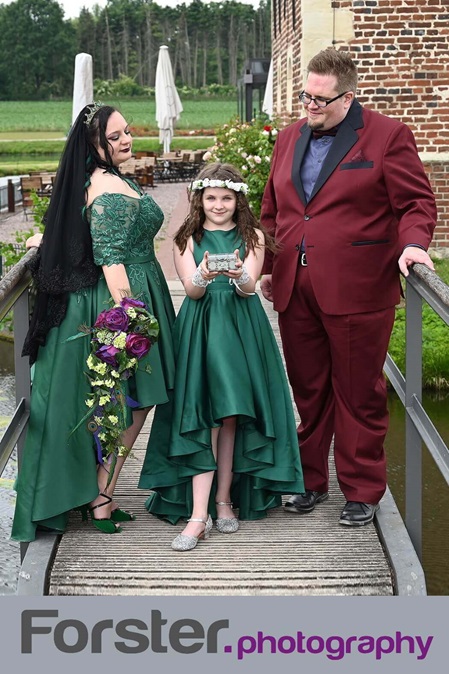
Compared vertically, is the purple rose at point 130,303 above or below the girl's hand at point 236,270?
below

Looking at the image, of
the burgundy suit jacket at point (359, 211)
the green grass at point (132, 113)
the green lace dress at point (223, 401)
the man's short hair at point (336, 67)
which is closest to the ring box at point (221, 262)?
the green lace dress at point (223, 401)

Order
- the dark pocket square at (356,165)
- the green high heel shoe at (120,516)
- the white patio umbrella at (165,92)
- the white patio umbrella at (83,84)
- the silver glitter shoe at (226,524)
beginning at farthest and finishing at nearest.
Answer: the white patio umbrella at (165,92)
the white patio umbrella at (83,84)
the green high heel shoe at (120,516)
the silver glitter shoe at (226,524)
the dark pocket square at (356,165)

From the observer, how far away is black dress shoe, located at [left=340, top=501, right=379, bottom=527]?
427 cm

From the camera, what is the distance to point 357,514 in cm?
428

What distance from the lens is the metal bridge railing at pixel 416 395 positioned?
3.57 m

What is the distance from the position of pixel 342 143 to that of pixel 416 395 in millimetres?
979

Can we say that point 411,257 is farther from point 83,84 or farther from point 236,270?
point 83,84

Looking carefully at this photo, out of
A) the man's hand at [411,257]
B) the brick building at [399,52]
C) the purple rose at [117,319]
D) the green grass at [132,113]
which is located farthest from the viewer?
the green grass at [132,113]

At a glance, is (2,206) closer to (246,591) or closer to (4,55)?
(246,591)

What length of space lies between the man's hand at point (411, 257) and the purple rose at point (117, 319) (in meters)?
1.00

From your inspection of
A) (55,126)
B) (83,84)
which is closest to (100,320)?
(83,84)

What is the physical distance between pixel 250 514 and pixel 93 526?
0.63m

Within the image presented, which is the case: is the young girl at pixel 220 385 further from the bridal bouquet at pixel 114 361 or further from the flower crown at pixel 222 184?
the bridal bouquet at pixel 114 361

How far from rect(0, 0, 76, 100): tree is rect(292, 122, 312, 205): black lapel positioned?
76.9 meters
